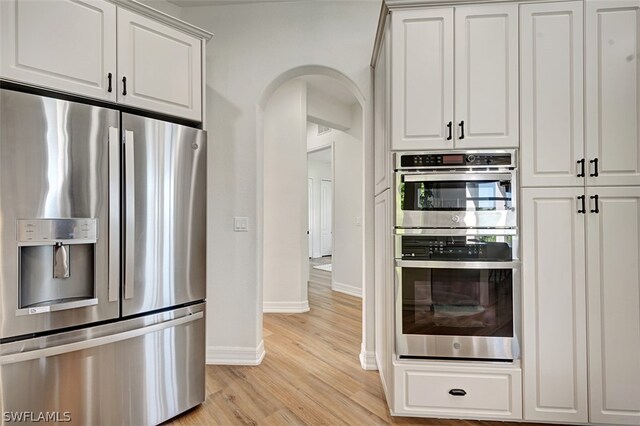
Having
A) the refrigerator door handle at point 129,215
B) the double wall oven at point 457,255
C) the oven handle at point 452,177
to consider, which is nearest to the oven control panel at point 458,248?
the double wall oven at point 457,255

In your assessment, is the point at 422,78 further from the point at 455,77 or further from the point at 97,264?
the point at 97,264

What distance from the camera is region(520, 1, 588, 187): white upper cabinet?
171 cm

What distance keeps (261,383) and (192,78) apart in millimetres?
2166

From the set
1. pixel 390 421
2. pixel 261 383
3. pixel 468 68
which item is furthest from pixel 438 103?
pixel 261 383

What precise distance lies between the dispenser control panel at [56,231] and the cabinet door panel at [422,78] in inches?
67.1

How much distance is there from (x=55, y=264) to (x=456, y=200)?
2120 mm

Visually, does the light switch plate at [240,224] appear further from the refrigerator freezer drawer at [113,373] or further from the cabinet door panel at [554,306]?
the cabinet door panel at [554,306]

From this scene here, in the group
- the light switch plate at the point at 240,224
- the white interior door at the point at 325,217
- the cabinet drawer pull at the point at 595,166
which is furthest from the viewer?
the white interior door at the point at 325,217

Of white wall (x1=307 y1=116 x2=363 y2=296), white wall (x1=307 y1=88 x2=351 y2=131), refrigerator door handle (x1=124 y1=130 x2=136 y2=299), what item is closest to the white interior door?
white wall (x1=307 y1=116 x2=363 y2=296)

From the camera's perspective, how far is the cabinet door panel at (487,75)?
1.74 metres

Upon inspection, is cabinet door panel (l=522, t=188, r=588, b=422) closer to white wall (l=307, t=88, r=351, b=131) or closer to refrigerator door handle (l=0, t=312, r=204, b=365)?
refrigerator door handle (l=0, t=312, r=204, b=365)

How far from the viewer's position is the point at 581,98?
5.60 ft

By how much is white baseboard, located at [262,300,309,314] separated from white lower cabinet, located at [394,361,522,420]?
2270mm

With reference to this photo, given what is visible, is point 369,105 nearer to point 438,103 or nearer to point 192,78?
point 438,103
